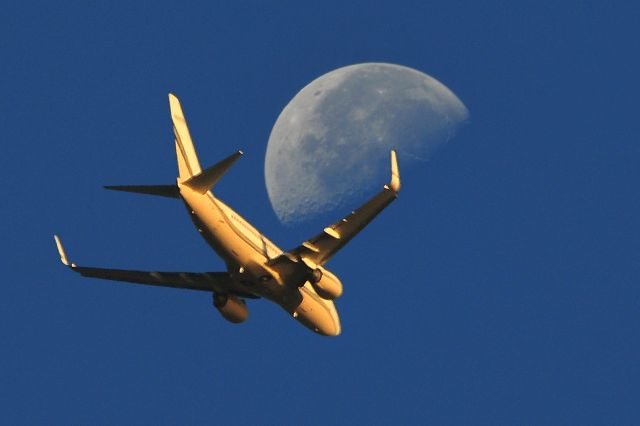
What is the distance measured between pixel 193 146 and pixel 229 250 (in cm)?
463

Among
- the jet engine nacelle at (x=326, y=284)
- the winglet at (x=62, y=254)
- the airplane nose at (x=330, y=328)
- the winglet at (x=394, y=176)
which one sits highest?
the winglet at (x=394, y=176)

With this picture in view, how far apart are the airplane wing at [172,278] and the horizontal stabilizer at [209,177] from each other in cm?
707

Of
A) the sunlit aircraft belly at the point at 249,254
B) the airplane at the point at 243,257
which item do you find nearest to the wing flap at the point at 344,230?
the airplane at the point at 243,257

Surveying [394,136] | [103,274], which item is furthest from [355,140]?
[103,274]

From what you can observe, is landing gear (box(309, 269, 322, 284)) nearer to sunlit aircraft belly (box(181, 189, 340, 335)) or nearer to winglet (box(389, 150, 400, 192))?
sunlit aircraft belly (box(181, 189, 340, 335))

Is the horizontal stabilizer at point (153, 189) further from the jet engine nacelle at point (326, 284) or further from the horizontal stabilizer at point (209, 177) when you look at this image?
the jet engine nacelle at point (326, 284)

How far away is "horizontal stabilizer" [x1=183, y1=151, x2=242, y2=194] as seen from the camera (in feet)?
157

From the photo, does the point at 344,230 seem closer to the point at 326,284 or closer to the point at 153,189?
the point at 326,284

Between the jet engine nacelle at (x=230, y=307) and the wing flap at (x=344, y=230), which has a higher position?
the wing flap at (x=344, y=230)

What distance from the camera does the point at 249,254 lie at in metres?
52.5

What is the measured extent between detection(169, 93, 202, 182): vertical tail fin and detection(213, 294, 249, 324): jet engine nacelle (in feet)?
20.6

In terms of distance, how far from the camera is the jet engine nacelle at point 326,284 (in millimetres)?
52375

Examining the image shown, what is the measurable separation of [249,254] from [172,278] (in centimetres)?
643

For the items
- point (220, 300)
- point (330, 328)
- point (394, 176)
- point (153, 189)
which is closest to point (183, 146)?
point (153, 189)
